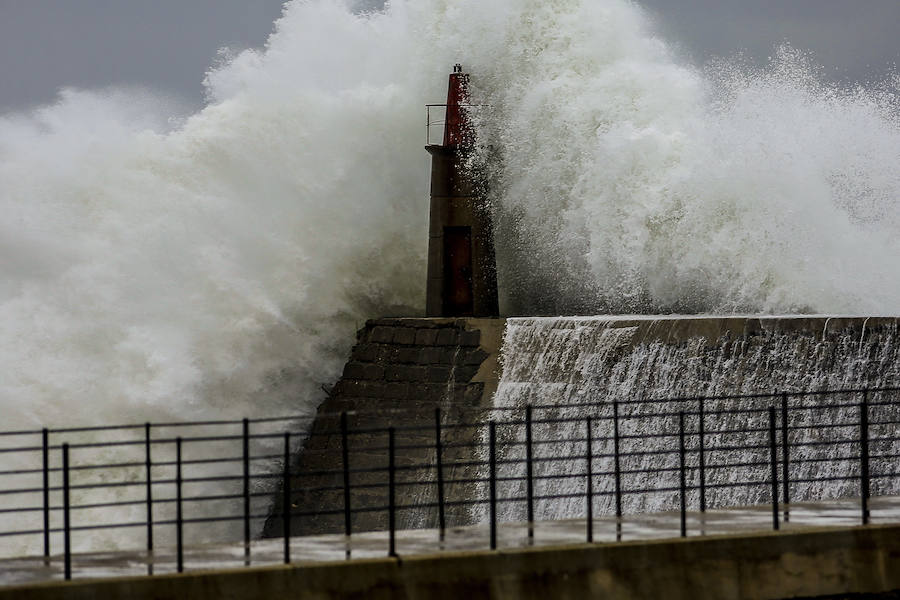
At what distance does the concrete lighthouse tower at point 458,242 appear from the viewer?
20.4 meters

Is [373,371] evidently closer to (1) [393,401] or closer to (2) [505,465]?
(1) [393,401]

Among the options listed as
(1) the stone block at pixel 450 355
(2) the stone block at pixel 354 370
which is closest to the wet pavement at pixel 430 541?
(1) the stone block at pixel 450 355

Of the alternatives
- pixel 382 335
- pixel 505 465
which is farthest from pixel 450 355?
pixel 505 465

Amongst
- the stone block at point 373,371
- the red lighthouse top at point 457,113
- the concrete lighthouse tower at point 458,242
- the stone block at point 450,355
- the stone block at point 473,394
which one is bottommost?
the stone block at point 473,394

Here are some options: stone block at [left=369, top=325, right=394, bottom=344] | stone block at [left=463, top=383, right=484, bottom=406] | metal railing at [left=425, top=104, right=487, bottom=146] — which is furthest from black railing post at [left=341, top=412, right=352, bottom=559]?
metal railing at [left=425, top=104, right=487, bottom=146]

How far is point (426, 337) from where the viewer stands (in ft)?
57.6

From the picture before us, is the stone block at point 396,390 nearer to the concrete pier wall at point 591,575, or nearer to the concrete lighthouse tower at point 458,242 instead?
the concrete lighthouse tower at point 458,242

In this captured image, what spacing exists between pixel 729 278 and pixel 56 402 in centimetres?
760

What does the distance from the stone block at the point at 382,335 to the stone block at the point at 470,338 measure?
152 cm

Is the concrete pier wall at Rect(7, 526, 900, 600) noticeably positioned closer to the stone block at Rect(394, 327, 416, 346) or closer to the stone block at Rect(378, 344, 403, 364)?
the stone block at Rect(394, 327, 416, 346)

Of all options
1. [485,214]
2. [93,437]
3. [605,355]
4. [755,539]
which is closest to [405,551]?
[755,539]

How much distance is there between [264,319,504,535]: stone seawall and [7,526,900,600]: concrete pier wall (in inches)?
270

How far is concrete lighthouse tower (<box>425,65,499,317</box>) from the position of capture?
20.4m

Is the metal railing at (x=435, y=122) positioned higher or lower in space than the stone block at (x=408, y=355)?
higher
